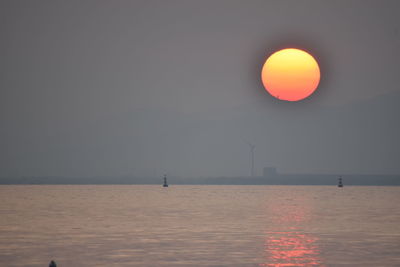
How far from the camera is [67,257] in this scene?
23.5 meters

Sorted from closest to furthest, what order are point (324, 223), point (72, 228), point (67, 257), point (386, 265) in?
point (386, 265) < point (67, 257) < point (72, 228) < point (324, 223)

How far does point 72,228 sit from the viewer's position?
1313 inches

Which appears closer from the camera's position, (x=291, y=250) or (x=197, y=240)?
(x=291, y=250)

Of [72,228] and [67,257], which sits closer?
[67,257]

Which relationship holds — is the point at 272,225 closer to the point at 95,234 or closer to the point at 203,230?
the point at 203,230

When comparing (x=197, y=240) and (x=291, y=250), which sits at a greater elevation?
(x=197, y=240)

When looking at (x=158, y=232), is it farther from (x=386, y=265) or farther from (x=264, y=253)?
(x=386, y=265)

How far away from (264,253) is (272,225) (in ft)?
36.0

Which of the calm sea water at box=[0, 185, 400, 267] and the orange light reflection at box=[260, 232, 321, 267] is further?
the calm sea water at box=[0, 185, 400, 267]

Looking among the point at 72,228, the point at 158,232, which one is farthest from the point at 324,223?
the point at 72,228

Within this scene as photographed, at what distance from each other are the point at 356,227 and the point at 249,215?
962 cm

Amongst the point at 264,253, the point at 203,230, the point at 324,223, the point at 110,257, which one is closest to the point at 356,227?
the point at 324,223

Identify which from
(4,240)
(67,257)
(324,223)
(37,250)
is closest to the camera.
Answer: (67,257)

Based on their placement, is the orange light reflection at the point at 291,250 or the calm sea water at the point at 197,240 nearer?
the orange light reflection at the point at 291,250
